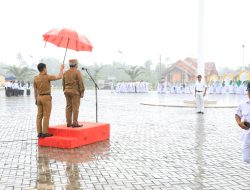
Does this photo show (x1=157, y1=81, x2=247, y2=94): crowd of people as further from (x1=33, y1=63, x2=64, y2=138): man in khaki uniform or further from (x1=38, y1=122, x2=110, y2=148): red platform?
(x1=33, y1=63, x2=64, y2=138): man in khaki uniform

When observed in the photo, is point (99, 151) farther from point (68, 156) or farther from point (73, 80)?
point (73, 80)

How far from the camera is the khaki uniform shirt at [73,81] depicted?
865 centimetres

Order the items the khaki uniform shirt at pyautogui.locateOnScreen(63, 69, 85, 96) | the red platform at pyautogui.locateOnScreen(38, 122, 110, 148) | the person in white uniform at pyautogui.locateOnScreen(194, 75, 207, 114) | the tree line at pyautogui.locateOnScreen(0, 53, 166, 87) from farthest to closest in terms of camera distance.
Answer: the tree line at pyautogui.locateOnScreen(0, 53, 166, 87) → the person in white uniform at pyautogui.locateOnScreen(194, 75, 207, 114) → the khaki uniform shirt at pyautogui.locateOnScreen(63, 69, 85, 96) → the red platform at pyautogui.locateOnScreen(38, 122, 110, 148)

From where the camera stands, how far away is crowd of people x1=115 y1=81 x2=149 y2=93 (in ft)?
147

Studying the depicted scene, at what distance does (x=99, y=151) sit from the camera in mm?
7836

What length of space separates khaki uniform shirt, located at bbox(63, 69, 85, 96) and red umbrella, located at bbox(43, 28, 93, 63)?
0.71m

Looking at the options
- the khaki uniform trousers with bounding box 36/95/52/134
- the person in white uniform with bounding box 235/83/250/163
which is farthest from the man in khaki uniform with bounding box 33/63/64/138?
the person in white uniform with bounding box 235/83/250/163

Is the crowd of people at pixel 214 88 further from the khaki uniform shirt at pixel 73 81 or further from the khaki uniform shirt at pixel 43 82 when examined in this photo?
the khaki uniform shirt at pixel 43 82

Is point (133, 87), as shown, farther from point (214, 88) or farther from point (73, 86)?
point (73, 86)

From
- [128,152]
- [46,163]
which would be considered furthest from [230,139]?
[46,163]

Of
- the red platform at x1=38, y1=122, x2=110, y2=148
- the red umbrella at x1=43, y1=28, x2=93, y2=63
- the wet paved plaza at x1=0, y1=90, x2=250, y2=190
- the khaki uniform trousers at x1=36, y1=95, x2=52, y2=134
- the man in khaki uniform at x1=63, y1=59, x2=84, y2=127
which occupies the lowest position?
the wet paved plaza at x1=0, y1=90, x2=250, y2=190

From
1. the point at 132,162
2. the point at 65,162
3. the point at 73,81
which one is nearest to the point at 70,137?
the point at 73,81

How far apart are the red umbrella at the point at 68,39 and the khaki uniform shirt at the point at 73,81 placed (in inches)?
28.1

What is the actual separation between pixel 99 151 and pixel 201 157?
6.75ft
